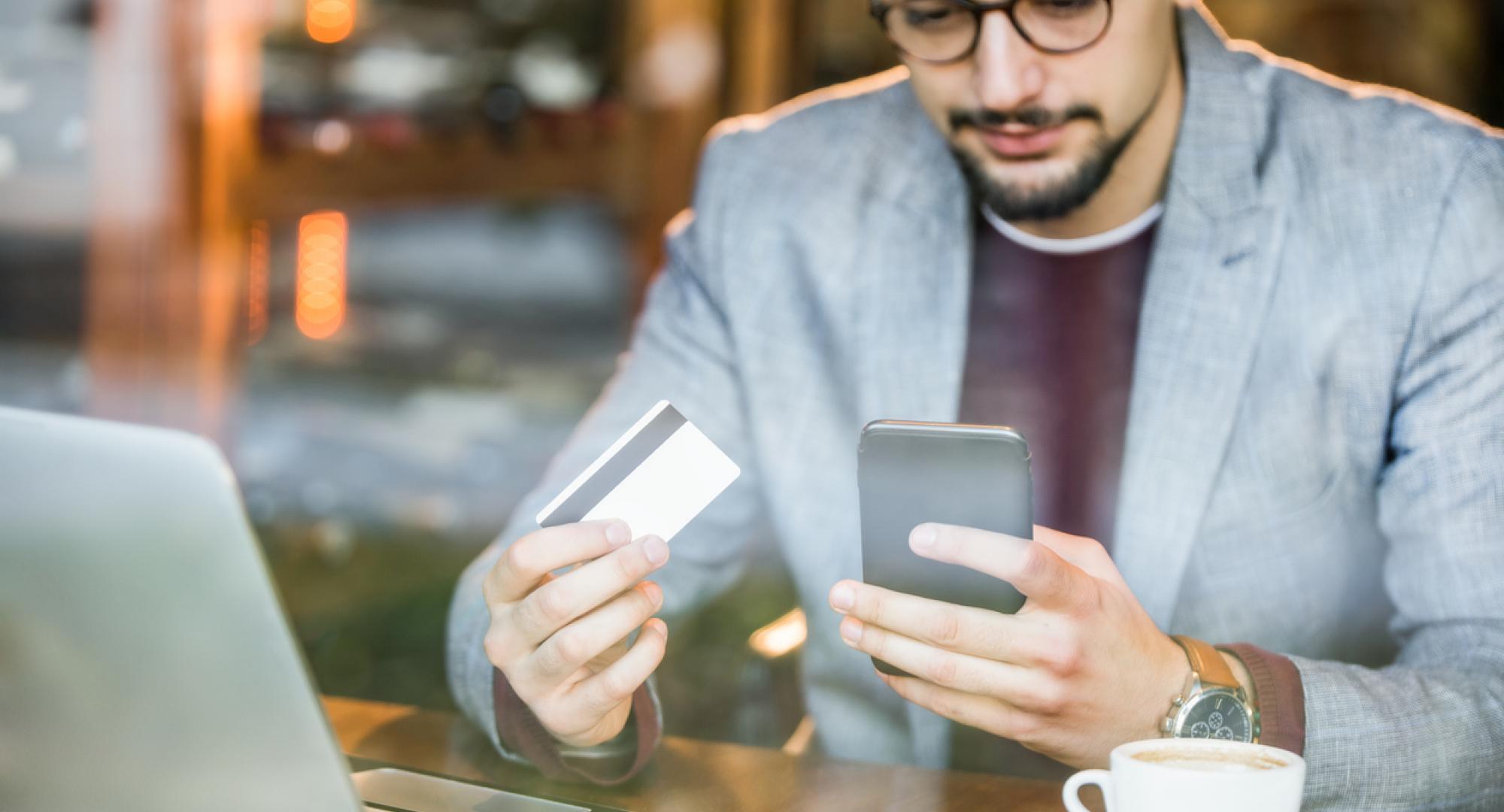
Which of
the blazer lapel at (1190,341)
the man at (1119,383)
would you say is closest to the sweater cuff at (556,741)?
the man at (1119,383)

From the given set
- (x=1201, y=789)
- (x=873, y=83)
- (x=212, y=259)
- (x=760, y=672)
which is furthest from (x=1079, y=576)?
(x=212, y=259)

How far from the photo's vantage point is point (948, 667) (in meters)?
0.77

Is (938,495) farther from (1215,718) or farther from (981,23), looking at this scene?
(981,23)

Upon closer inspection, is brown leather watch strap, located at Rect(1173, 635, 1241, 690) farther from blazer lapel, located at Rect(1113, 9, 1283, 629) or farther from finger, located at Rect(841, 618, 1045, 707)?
blazer lapel, located at Rect(1113, 9, 1283, 629)

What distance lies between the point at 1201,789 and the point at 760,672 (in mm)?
862

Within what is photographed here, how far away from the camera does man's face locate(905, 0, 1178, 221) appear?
111 centimetres

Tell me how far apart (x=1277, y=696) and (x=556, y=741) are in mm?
503

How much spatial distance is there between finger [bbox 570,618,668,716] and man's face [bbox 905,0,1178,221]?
22.4 inches

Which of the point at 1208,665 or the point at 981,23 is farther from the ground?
the point at 981,23

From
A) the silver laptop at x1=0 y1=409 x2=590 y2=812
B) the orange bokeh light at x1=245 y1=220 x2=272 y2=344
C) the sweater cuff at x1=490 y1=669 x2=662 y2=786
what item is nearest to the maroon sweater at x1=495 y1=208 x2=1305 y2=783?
the sweater cuff at x1=490 y1=669 x2=662 y2=786

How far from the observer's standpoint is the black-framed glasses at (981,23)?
109 centimetres

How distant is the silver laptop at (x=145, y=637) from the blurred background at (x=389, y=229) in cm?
74

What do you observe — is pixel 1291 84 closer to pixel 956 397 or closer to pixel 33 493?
pixel 956 397

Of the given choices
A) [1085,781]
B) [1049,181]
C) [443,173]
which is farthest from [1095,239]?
[443,173]
